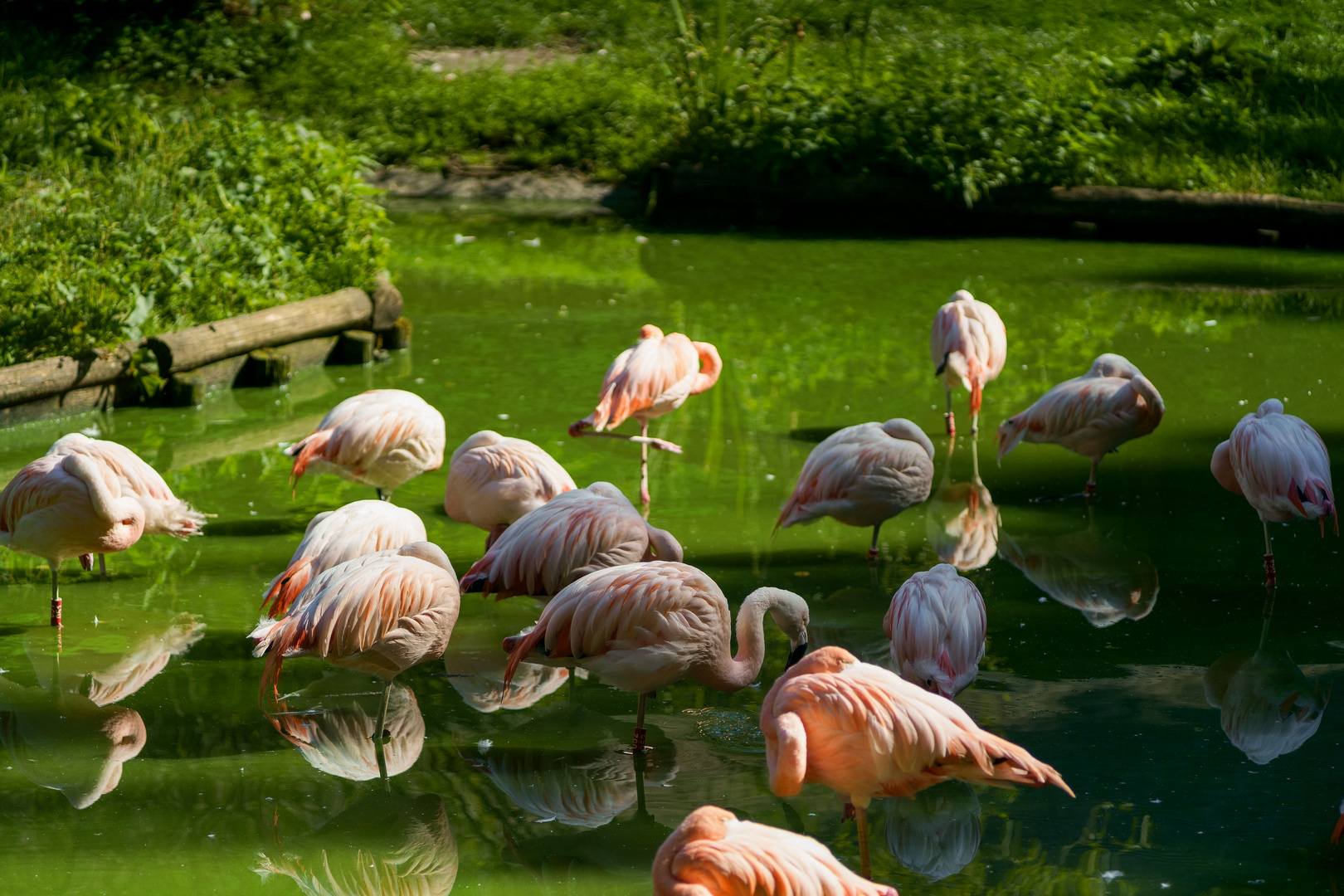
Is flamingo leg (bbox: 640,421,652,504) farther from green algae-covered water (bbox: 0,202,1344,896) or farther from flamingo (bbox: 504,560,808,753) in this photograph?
flamingo (bbox: 504,560,808,753)

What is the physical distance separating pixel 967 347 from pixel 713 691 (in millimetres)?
2745

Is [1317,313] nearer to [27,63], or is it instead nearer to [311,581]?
[311,581]

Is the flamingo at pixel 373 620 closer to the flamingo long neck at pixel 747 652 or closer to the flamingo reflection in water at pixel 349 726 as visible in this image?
the flamingo reflection in water at pixel 349 726

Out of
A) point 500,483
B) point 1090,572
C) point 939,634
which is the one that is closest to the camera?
point 939,634

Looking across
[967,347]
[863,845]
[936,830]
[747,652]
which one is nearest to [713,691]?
[747,652]

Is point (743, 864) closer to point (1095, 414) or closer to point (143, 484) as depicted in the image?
point (143, 484)

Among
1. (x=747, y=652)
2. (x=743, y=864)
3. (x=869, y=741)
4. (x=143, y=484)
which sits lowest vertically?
(x=143, y=484)

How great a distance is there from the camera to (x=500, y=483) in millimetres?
4703

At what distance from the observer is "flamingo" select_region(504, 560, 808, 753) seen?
3.46 meters

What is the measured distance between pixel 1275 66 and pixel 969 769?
12.4 meters

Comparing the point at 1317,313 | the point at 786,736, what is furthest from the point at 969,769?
the point at 1317,313

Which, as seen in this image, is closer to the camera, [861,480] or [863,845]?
[863,845]

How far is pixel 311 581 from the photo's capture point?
3.72 meters

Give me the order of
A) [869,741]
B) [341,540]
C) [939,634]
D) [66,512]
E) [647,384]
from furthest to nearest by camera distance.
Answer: [647,384], [66,512], [341,540], [939,634], [869,741]
